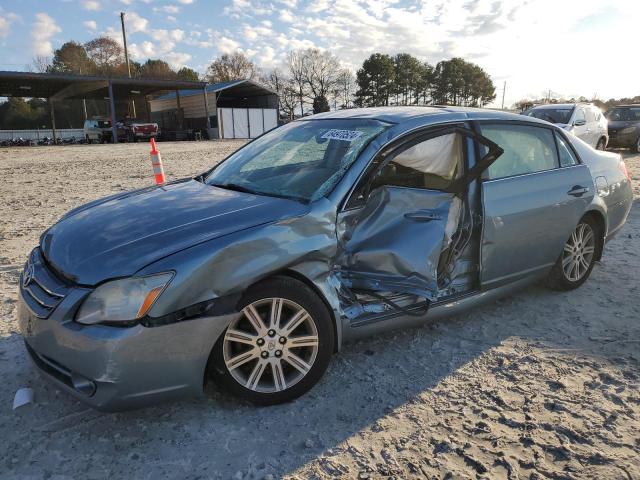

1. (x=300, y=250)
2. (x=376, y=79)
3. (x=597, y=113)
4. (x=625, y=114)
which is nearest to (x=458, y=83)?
(x=376, y=79)

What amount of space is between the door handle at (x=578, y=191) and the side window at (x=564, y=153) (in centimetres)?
21

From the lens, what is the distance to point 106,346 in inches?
86.7

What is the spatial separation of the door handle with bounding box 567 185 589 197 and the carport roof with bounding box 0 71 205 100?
3210cm

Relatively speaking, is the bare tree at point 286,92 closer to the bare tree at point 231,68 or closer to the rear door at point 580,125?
the bare tree at point 231,68

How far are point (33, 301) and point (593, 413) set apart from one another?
307cm

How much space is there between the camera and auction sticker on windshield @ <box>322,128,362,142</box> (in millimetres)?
3298

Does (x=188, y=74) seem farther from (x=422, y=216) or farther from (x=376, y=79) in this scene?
(x=422, y=216)

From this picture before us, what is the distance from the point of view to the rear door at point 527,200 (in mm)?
3530

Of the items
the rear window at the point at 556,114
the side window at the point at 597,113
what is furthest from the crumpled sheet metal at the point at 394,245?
the side window at the point at 597,113

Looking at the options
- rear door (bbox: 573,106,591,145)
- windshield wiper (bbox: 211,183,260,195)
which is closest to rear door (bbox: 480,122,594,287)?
windshield wiper (bbox: 211,183,260,195)

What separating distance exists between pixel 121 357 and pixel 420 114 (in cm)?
249

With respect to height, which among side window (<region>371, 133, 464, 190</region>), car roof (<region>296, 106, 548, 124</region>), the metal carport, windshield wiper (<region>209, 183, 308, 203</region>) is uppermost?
the metal carport

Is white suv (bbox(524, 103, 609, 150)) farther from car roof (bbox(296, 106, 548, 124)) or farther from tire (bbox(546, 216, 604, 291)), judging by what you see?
car roof (bbox(296, 106, 548, 124))

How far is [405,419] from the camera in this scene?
2615 millimetres
